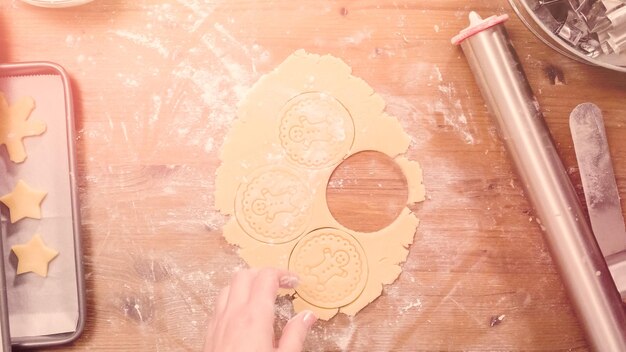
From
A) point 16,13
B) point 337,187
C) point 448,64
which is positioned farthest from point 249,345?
point 16,13

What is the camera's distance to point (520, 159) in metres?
0.86

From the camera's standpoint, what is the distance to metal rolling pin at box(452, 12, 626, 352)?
82cm

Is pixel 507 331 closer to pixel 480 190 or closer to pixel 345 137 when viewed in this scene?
pixel 480 190

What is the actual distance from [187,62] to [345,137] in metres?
0.28

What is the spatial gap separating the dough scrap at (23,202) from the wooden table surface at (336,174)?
0.07 meters

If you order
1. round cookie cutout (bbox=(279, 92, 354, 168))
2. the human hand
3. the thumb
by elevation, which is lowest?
the thumb

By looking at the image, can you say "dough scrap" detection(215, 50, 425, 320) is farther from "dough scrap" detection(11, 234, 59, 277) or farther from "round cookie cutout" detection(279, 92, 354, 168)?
"dough scrap" detection(11, 234, 59, 277)

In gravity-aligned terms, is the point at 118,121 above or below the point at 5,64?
below

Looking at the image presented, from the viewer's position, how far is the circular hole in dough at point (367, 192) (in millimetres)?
898

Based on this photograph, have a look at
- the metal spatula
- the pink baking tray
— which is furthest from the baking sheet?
the metal spatula

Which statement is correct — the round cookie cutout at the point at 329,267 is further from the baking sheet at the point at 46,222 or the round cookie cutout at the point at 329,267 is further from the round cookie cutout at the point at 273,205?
the baking sheet at the point at 46,222

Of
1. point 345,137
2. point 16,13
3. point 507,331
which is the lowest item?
point 507,331

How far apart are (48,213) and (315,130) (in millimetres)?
435

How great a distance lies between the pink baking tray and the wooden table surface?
0.08ft
